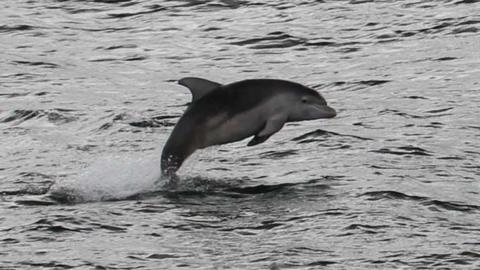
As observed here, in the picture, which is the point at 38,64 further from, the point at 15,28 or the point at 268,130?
the point at 268,130

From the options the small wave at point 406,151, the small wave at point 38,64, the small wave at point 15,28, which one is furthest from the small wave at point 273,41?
the small wave at point 406,151

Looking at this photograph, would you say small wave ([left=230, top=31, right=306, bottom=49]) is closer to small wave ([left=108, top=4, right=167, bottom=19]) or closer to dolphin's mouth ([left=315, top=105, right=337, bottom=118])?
small wave ([left=108, top=4, right=167, bottom=19])

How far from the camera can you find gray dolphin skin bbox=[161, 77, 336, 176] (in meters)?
15.5

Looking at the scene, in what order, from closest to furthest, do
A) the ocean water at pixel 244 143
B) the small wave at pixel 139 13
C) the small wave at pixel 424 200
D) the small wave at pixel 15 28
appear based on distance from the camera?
the ocean water at pixel 244 143 < the small wave at pixel 424 200 < the small wave at pixel 15 28 < the small wave at pixel 139 13

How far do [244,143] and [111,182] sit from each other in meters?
2.88

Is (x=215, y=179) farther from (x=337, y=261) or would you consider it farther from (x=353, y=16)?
(x=353, y=16)

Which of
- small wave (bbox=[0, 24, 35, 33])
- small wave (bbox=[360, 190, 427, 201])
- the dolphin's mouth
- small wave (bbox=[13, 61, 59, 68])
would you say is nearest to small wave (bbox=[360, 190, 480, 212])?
small wave (bbox=[360, 190, 427, 201])

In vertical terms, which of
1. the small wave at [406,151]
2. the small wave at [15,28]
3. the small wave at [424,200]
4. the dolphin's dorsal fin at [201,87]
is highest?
the dolphin's dorsal fin at [201,87]

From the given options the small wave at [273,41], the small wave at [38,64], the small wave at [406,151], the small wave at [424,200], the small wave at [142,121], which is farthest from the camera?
the small wave at [273,41]

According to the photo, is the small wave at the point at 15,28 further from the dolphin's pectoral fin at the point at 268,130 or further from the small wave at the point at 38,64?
the dolphin's pectoral fin at the point at 268,130

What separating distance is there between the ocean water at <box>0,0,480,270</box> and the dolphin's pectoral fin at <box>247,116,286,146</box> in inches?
26.6

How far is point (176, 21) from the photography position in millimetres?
28703

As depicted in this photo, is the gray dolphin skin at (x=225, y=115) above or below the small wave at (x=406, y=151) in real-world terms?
above

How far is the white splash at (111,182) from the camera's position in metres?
16.2
